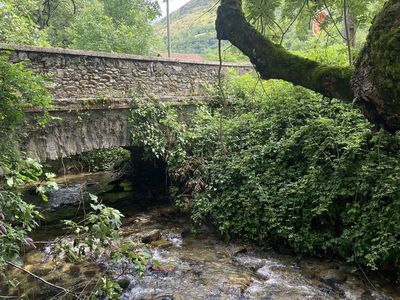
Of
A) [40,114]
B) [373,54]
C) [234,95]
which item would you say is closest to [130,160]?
[234,95]

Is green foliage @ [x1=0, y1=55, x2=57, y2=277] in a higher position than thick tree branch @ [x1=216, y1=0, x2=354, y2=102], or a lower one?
lower

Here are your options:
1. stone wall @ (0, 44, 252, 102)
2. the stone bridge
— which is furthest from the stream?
stone wall @ (0, 44, 252, 102)

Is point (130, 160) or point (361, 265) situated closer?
point (361, 265)

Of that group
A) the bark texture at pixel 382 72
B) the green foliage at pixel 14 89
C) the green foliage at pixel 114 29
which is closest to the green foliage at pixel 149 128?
the green foliage at pixel 14 89

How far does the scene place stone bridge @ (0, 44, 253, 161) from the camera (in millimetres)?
6339

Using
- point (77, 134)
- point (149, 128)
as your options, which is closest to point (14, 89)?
point (77, 134)

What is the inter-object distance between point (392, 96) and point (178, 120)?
6690mm

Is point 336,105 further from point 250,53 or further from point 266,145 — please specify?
point 250,53

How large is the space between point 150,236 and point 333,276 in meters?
3.26

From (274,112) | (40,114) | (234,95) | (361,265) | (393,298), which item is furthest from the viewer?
(234,95)

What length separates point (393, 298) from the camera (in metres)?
4.22

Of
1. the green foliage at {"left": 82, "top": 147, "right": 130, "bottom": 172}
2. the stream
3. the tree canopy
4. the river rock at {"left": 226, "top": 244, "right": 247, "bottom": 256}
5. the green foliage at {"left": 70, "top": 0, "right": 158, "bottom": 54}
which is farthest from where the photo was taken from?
the green foliage at {"left": 70, "top": 0, "right": 158, "bottom": 54}

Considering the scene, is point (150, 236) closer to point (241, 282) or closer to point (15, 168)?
point (241, 282)

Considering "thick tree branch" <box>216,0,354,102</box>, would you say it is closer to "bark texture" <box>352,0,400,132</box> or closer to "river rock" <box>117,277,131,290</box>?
"bark texture" <box>352,0,400,132</box>
